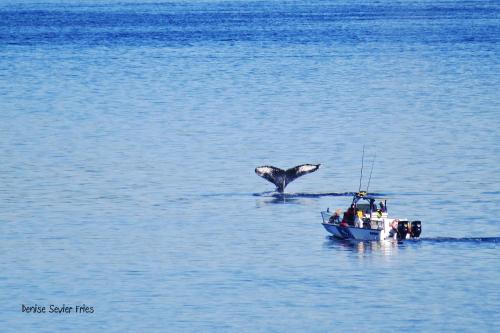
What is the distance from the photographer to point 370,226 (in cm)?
5581

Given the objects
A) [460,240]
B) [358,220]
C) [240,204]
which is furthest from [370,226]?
[240,204]

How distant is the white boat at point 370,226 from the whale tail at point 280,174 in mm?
9486

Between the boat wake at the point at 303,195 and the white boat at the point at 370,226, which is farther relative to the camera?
the boat wake at the point at 303,195

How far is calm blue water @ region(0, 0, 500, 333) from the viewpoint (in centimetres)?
4675

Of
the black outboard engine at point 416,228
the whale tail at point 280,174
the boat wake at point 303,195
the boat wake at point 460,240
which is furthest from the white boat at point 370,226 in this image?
the whale tail at point 280,174

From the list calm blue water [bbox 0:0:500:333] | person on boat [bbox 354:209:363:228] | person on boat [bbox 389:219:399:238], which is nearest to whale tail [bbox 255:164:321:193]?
calm blue water [bbox 0:0:500:333]

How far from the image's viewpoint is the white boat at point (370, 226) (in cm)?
5525

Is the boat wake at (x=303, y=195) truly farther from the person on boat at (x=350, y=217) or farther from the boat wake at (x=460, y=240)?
the boat wake at (x=460, y=240)

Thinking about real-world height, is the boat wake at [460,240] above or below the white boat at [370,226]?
below

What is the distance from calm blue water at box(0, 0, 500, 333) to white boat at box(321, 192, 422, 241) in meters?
0.64

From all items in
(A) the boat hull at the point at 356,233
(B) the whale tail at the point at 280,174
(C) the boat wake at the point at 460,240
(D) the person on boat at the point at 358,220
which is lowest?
(C) the boat wake at the point at 460,240

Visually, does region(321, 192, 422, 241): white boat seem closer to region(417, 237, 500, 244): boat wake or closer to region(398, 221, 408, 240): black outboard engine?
region(398, 221, 408, 240): black outboard engine

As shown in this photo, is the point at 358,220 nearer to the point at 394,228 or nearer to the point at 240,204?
the point at 394,228

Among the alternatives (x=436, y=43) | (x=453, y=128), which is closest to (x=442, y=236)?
(x=453, y=128)
